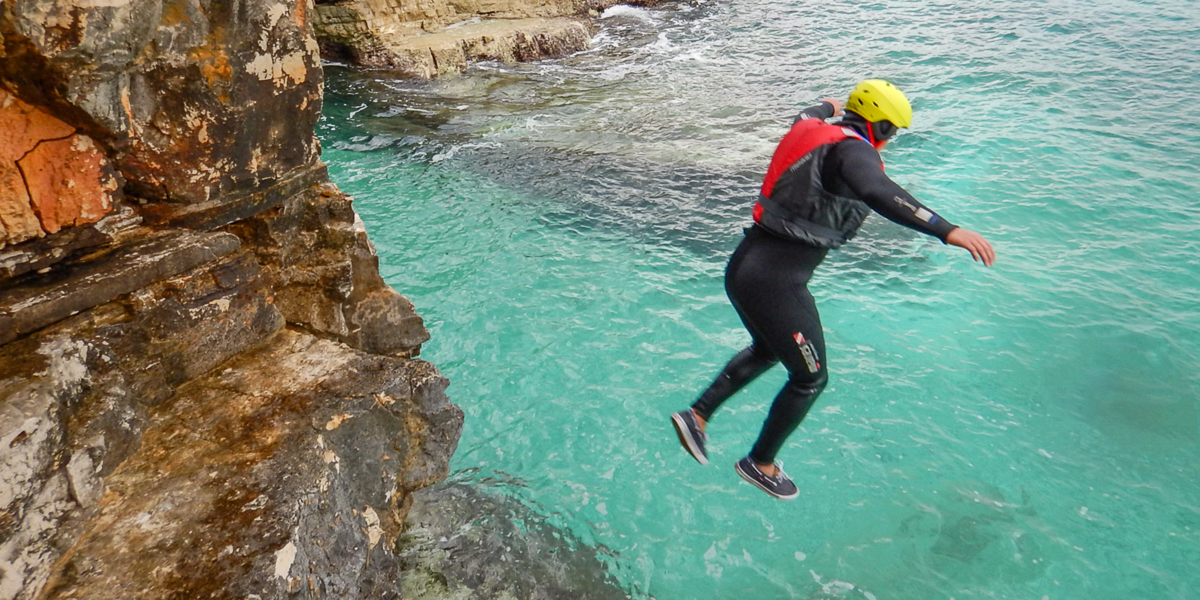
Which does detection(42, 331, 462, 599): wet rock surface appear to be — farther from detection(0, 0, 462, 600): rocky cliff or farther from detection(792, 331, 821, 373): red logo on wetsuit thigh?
detection(792, 331, 821, 373): red logo on wetsuit thigh

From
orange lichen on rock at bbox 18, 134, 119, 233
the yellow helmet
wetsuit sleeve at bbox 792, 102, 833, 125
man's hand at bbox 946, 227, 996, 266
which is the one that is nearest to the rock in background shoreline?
wetsuit sleeve at bbox 792, 102, 833, 125

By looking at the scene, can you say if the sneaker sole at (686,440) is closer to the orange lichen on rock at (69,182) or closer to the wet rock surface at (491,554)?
the wet rock surface at (491,554)

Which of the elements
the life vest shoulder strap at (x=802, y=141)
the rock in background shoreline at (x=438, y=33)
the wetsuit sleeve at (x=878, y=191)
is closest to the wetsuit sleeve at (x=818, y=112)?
the life vest shoulder strap at (x=802, y=141)

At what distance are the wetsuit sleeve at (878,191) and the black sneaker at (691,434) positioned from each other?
157cm

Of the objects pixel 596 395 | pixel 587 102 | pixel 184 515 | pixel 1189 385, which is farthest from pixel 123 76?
pixel 587 102

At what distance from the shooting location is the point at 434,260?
7.64 metres

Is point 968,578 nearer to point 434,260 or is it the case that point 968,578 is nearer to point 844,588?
point 844,588

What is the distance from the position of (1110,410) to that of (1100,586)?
6.60 ft

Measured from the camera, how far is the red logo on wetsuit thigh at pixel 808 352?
3.75m

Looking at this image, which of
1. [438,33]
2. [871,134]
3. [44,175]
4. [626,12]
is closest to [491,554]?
[44,175]

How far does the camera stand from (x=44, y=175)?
102 inches

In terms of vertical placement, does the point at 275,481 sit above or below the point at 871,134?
below

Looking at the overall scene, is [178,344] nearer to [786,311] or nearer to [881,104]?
[786,311]

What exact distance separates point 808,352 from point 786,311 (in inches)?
9.5
